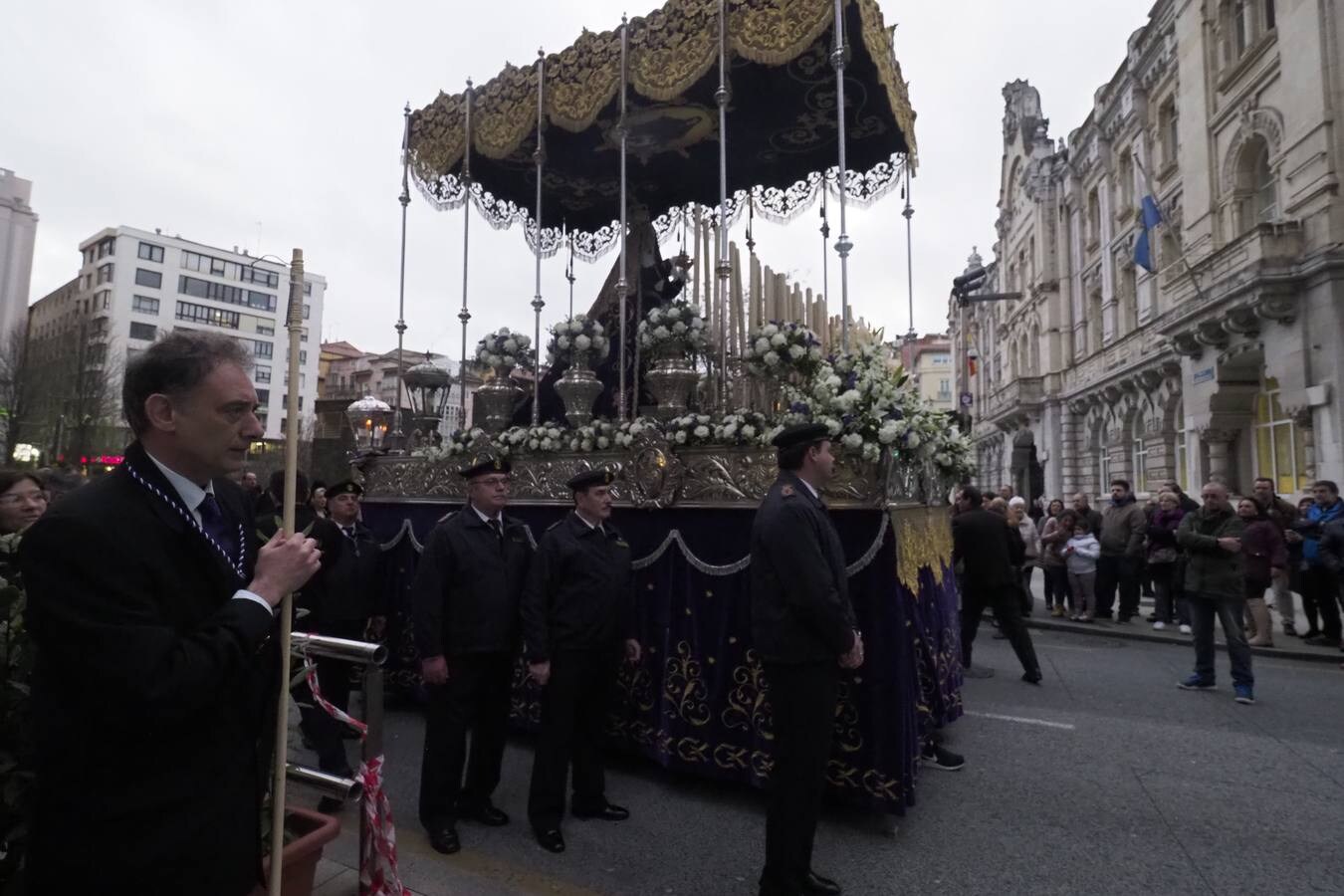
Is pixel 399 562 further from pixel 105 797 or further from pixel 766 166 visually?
pixel 766 166

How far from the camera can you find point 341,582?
17.3 feet

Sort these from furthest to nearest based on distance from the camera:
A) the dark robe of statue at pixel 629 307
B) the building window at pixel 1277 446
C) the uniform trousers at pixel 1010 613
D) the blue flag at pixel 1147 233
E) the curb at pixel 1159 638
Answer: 1. the blue flag at pixel 1147 233
2. the building window at pixel 1277 446
3. the curb at pixel 1159 638
4. the dark robe of statue at pixel 629 307
5. the uniform trousers at pixel 1010 613

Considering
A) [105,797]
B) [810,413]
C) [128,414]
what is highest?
[810,413]

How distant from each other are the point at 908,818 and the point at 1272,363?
1707 cm

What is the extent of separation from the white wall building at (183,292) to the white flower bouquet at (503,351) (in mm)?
55740

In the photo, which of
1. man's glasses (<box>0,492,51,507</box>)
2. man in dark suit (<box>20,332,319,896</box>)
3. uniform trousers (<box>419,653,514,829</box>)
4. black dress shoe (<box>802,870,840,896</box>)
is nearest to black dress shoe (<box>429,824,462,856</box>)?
uniform trousers (<box>419,653,514,829</box>)

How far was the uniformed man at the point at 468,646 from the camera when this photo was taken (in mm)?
4012

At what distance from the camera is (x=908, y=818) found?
13.9 feet

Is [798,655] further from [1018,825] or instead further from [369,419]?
[369,419]

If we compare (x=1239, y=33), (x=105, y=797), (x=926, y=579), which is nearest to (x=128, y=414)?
(x=105, y=797)

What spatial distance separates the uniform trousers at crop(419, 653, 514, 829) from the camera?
3969mm

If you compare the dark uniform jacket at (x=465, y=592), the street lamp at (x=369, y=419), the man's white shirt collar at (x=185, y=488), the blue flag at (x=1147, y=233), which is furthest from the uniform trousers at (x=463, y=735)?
the blue flag at (x=1147, y=233)

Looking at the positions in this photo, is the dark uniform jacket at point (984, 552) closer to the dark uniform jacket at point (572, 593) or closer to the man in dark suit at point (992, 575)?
the man in dark suit at point (992, 575)

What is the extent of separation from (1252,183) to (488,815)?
22.6m
